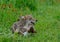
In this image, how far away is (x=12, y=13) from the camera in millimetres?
8117

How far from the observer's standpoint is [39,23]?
7.62 meters

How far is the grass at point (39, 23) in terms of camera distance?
6.28 metres

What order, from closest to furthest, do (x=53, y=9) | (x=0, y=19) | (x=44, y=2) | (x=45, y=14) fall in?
(x=0, y=19), (x=45, y=14), (x=53, y=9), (x=44, y=2)

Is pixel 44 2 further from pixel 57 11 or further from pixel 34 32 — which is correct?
pixel 34 32

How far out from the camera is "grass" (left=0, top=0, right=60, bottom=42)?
6277mm

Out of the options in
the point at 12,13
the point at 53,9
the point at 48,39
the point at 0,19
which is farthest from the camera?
the point at 53,9

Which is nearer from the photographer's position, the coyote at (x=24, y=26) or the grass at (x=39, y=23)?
the grass at (x=39, y=23)

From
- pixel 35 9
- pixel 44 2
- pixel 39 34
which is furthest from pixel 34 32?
pixel 44 2

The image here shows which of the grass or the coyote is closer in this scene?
the grass

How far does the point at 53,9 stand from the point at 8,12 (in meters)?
2.35

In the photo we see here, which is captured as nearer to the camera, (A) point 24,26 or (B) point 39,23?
(A) point 24,26

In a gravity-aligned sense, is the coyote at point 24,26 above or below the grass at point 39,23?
above

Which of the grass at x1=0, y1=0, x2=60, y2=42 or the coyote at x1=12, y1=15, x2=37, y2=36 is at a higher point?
the coyote at x1=12, y1=15, x2=37, y2=36

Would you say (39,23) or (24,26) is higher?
(24,26)
